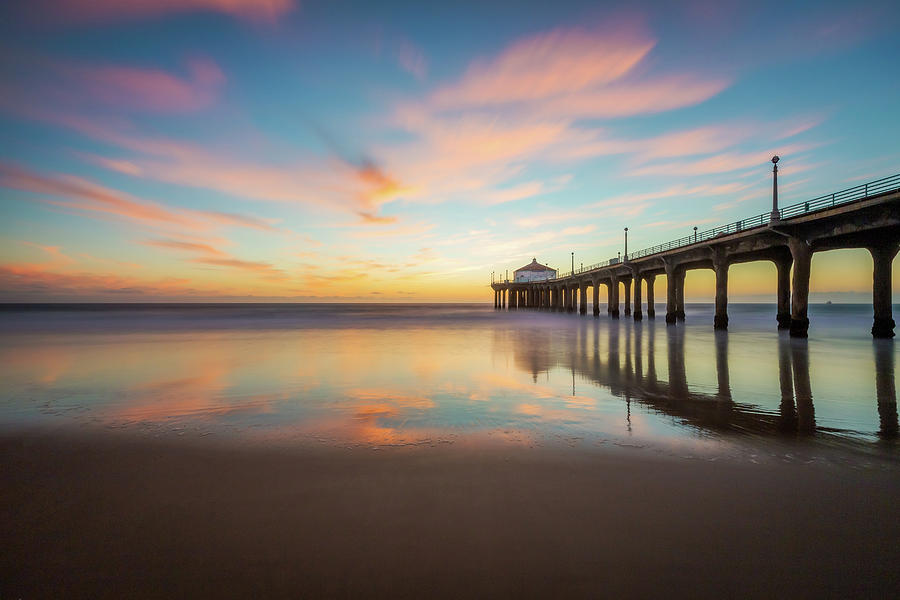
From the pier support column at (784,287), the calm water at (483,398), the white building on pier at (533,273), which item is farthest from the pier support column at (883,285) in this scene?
the white building on pier at (533,273)

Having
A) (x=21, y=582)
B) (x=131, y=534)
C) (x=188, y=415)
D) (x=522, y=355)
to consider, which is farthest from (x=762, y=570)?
(x=522, y=355)

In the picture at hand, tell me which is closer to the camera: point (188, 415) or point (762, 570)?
point (762, 570)

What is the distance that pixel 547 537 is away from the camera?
13.1ft

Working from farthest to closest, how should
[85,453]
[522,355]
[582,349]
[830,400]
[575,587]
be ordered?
[582,349] < [522,355] < [830,400] < [85,453] < [575,587]

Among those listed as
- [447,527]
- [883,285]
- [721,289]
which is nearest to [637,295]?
[721,289]

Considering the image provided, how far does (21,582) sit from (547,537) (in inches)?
182

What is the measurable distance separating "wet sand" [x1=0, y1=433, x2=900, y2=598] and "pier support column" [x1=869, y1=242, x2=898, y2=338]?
1154 inches

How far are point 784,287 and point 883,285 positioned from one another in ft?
35.7

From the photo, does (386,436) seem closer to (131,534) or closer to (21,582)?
(131,534)

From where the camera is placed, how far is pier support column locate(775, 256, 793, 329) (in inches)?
1377

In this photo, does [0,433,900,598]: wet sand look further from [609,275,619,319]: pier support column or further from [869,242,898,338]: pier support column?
[609,275,619,319]: pier support column

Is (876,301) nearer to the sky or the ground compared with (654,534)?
nearer to the sky

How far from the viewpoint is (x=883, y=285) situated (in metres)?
25.5

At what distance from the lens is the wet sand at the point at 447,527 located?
340 centimetres
